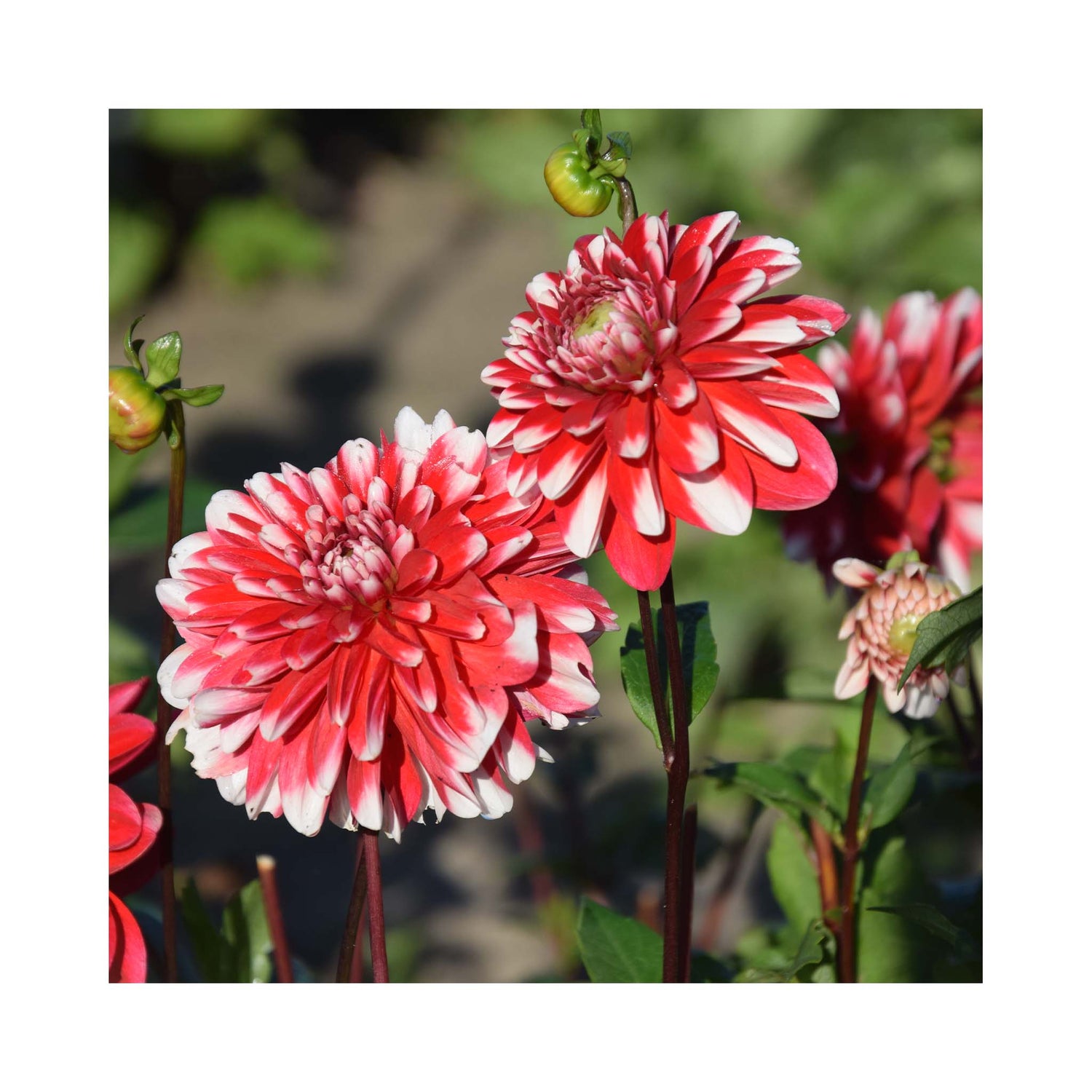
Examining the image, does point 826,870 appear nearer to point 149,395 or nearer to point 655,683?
point 655,683

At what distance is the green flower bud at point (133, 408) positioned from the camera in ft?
1.53

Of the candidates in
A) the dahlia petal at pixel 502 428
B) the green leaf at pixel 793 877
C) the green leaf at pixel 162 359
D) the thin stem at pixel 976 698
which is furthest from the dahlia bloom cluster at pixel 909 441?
the green leaf at pixel 162 359

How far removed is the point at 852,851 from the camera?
56 cm

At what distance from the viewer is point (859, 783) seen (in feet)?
1.80

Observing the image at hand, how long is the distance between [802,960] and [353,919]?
0.76ft

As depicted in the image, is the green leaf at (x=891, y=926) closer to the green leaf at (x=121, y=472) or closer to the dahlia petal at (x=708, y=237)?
the dahlia petal at (x=708, y=237)

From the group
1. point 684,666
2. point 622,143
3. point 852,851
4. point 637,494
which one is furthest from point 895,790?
point 622,143

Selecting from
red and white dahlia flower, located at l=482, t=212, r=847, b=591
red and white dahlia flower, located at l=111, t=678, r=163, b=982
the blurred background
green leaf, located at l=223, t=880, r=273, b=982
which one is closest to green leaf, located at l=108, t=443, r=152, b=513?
the blurred background

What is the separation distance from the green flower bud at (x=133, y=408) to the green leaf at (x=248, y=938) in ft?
0.91
